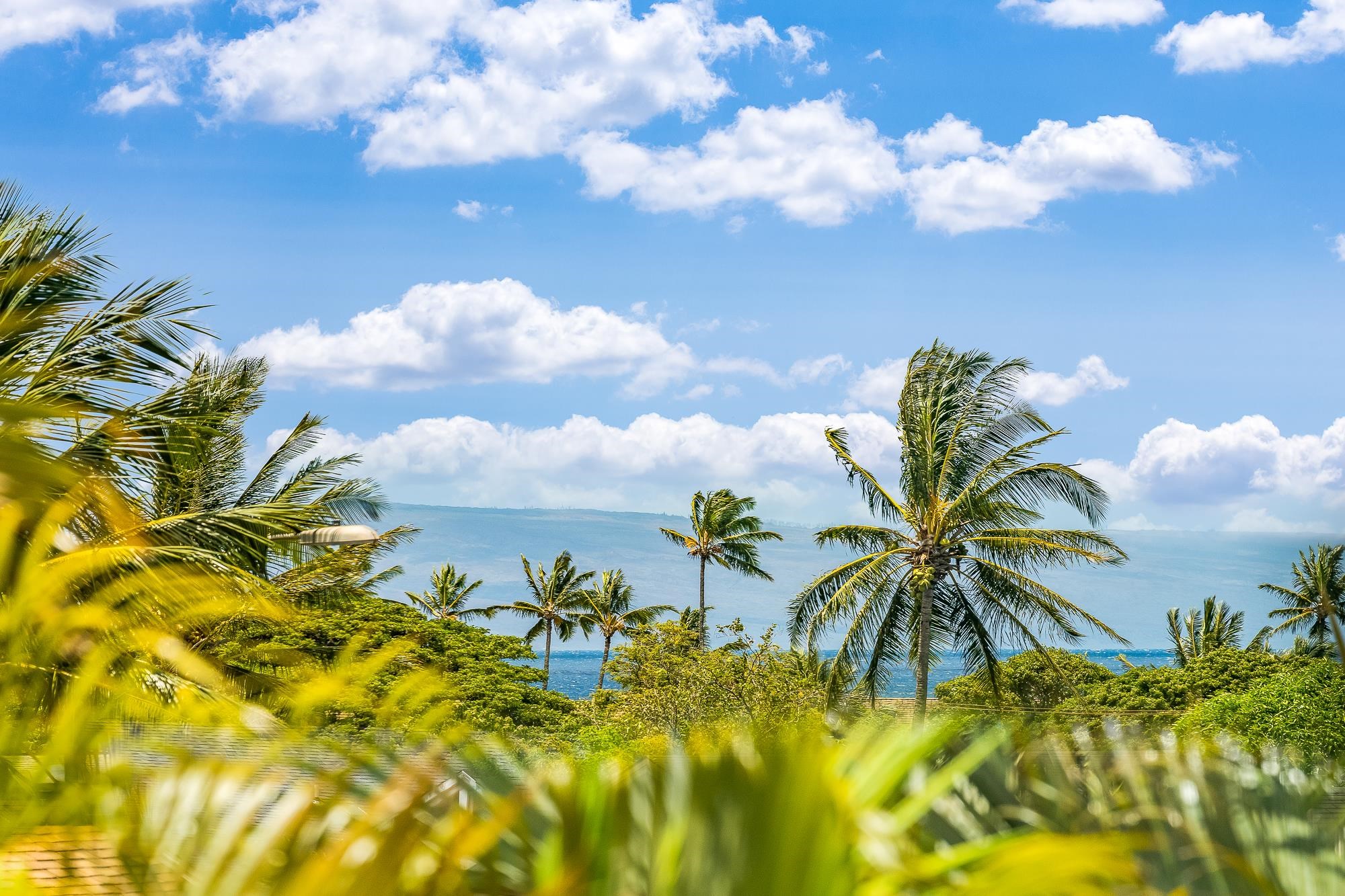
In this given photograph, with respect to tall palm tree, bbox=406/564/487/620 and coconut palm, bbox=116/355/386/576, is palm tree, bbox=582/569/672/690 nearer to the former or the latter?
tall palm tree, bbox=406/564/487/620

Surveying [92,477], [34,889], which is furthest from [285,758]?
[92,477]

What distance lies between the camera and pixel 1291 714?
65.3 ft

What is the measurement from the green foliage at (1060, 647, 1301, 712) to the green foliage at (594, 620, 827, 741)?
9953 millimetres

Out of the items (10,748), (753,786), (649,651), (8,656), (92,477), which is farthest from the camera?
(649,651)

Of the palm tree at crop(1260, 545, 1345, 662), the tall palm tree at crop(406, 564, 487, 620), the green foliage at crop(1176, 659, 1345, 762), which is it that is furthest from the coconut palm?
the tall palm tree at crop(406, 564, 487, 620)

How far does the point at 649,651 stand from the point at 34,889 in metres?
26.1

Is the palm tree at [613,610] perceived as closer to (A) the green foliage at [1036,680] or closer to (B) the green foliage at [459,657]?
(A) the green foliage at [1036,680]

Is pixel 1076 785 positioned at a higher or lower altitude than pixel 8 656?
lower

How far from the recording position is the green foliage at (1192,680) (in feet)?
107

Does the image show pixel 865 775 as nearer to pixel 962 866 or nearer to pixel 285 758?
pixel 962 866

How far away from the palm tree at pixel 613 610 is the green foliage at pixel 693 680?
78.3ft

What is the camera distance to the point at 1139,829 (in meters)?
2.78

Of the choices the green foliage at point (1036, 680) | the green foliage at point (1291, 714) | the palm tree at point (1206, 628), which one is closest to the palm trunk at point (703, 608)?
the green foliage at point (1036, 680)

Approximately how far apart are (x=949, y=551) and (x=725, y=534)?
2514 centimetres
